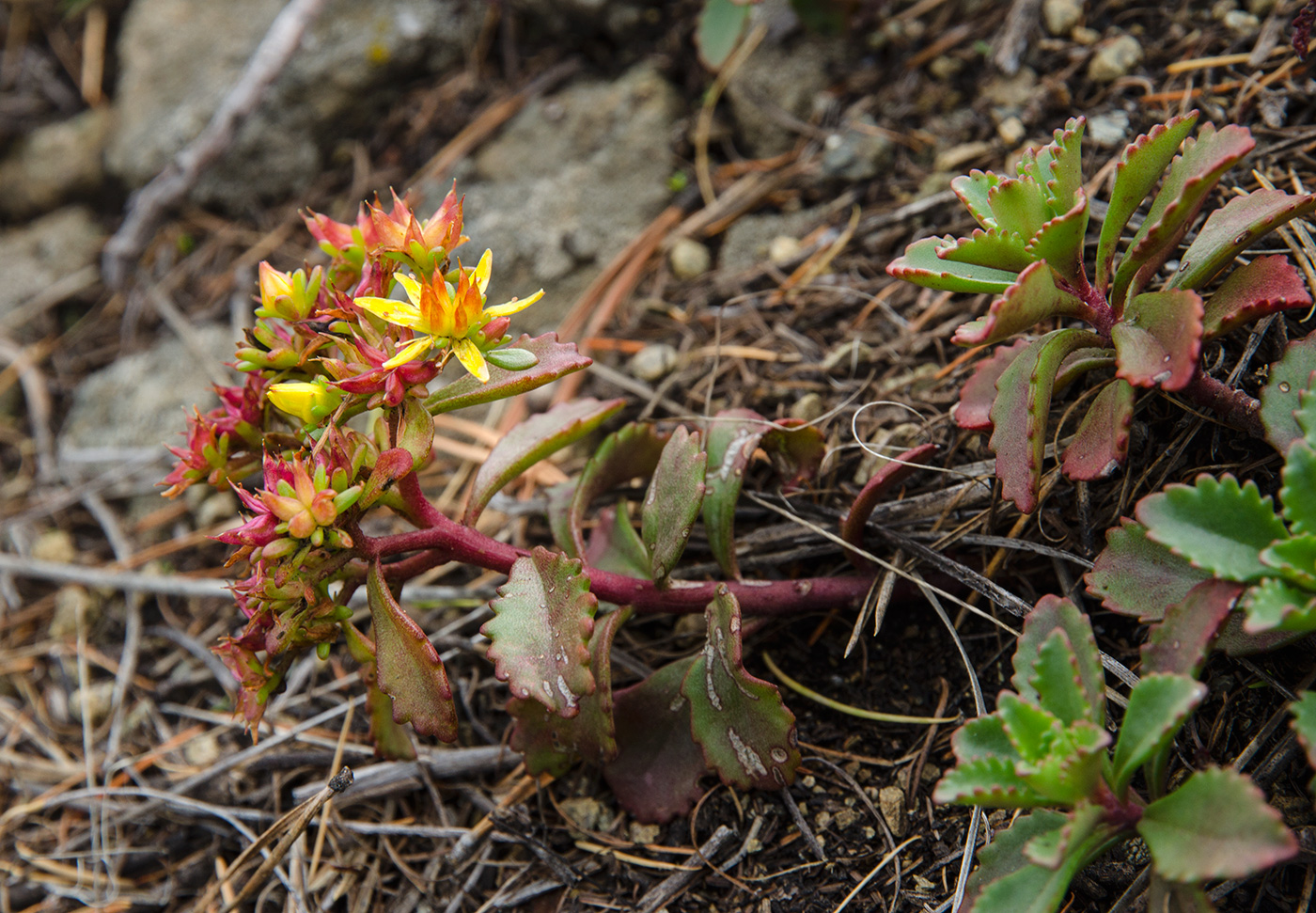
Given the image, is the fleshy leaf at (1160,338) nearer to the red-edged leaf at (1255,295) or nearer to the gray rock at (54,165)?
the red-edged leaf at (1255,295)

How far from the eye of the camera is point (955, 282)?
5.01 ft

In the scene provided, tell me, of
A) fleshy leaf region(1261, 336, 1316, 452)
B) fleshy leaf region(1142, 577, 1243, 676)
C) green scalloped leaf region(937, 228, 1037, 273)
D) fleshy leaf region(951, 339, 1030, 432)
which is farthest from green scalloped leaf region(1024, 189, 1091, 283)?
fleshy leaf region(1142, 577, 1243, 676)

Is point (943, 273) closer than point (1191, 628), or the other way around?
point (1191, 628)

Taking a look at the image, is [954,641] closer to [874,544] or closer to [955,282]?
[874,544]

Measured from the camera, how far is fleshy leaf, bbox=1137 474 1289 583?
1226 millimetres

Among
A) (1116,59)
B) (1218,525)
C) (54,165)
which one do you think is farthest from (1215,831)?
(54,165)

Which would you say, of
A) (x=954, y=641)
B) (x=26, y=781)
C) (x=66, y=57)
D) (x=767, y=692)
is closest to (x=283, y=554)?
(x=767, y=692)

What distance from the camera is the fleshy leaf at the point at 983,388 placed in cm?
157

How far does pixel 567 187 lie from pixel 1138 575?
214cm

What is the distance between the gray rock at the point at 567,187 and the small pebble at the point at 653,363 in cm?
41

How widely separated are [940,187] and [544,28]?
1723 millimetres

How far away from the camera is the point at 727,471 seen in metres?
1.84

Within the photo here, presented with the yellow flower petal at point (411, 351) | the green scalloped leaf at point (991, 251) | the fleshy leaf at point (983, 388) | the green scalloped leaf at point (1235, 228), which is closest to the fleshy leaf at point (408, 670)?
the yellow flower petal at point (411, 351)

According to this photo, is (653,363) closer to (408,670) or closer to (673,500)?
(673,500)
